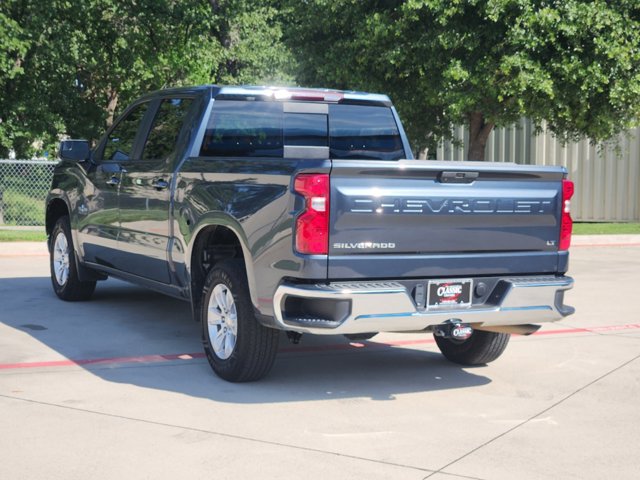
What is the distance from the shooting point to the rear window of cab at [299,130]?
26.1 feet

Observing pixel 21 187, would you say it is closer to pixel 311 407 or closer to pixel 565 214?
pixel 311 407

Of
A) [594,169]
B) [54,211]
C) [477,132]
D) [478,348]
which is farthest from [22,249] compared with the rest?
[594,169]

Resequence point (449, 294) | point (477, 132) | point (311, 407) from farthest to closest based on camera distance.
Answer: point (477, 132) → point (449, 294) → point (311, 407)

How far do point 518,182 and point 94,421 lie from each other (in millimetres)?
3191

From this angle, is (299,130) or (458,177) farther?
(299,130)

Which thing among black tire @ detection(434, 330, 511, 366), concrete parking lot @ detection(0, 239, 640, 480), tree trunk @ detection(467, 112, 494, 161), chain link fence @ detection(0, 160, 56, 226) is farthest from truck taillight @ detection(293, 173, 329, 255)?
tree trunk @ detection(467, 112, 494, 161)

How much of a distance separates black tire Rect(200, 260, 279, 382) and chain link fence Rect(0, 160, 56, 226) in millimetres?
13162

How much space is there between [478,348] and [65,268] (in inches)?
187

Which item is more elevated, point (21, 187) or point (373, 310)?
point (21, 187)

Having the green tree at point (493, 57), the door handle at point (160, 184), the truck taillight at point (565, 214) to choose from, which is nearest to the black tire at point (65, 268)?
the door handle at point (160, 184)

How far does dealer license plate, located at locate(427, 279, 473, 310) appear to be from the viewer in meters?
6.41

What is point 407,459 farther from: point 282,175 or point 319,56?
point 319,56

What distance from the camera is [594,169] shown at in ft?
101

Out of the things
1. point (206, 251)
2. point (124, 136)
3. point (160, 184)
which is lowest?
point (206, 251)
